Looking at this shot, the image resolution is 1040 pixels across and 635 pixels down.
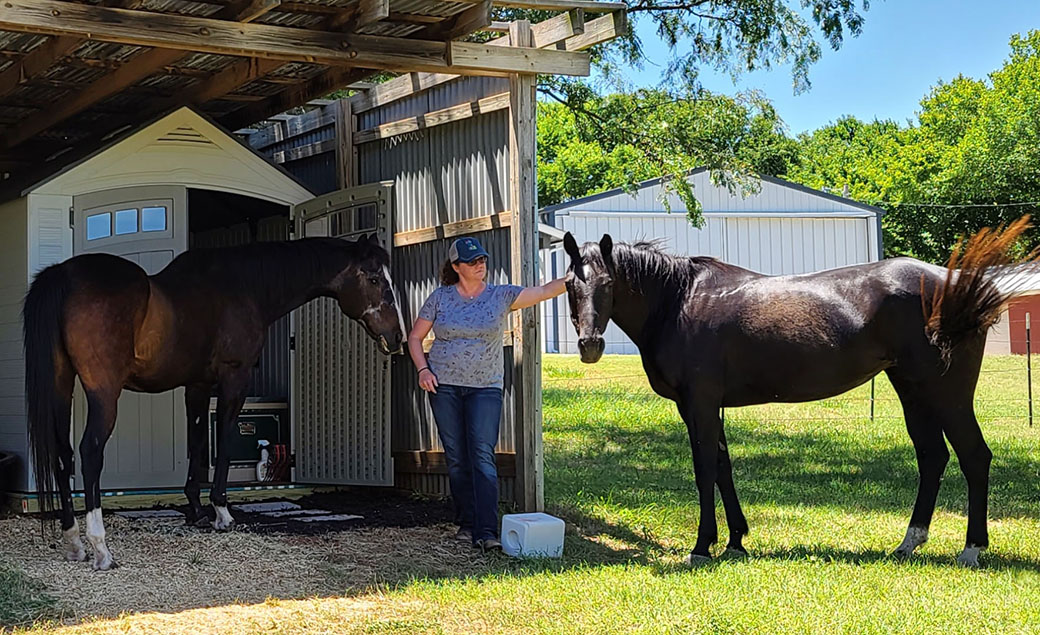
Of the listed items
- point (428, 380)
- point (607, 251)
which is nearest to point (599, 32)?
point (607, 251)

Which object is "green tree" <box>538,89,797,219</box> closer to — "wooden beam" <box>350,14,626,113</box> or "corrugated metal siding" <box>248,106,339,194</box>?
"corrugated metal siding" <box>248,106,339,194</box>

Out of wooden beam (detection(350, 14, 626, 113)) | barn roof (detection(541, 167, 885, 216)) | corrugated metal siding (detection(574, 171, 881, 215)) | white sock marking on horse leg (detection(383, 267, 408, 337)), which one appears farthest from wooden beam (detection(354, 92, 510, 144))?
corrugated metal siding (detection(574, 171, 881, 215))

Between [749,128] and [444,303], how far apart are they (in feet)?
21.9

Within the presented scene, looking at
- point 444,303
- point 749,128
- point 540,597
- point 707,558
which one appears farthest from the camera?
point 749,128

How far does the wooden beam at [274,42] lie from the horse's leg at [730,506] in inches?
96.2

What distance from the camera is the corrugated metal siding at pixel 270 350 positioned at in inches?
354

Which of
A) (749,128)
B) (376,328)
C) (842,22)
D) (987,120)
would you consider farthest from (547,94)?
(987,120)

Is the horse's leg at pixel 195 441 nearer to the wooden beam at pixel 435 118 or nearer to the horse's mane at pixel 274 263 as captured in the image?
the horse's mane at pixel 274 263

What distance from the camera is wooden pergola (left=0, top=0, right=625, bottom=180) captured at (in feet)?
18.1

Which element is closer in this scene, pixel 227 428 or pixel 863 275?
pixel 863 275

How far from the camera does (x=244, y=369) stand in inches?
269

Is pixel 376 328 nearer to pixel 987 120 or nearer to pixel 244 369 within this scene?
pixel 244 369

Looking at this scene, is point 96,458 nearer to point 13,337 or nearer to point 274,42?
point 274,42

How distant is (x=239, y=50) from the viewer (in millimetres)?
5789
